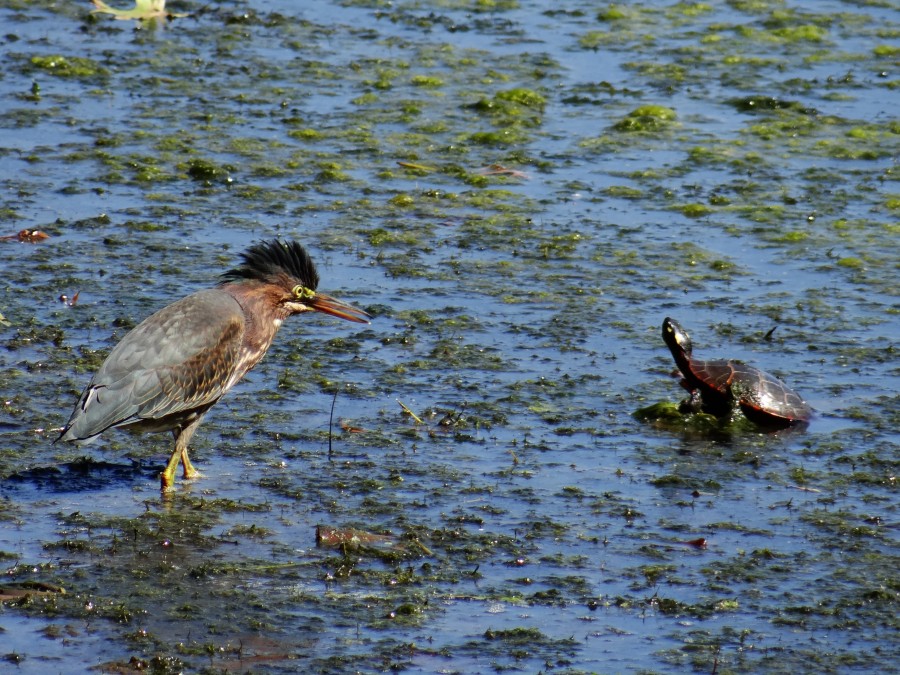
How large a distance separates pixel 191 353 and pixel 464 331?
97.4 inches

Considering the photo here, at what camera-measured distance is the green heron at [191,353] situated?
6785mm

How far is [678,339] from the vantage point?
834 centimetres

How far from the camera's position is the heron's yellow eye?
748 centimetres

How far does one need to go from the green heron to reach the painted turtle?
2.26 metres

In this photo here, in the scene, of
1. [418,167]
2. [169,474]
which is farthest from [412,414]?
[418,167]

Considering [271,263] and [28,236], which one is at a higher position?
[271,263]

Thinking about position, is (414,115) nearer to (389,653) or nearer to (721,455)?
(721,455)

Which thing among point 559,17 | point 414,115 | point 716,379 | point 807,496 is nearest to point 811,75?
point 559,17

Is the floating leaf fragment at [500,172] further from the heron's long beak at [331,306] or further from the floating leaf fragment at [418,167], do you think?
the heron's long beak at [331,306]

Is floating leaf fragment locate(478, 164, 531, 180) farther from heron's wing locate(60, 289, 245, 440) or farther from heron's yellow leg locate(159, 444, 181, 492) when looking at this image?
heron's yellow leg locate(159, 444, 181, 492)

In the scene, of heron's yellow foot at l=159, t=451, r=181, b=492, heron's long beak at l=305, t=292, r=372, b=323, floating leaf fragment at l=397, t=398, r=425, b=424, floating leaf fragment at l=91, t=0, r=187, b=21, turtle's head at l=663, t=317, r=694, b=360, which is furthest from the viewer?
floating leaf fragment at l=91, t=0, r=187, b=21

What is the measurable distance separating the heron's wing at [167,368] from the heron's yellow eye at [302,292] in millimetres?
342

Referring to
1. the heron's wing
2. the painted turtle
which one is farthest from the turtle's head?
the heron's wing

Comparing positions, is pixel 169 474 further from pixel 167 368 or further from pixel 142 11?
pixel 142 11
